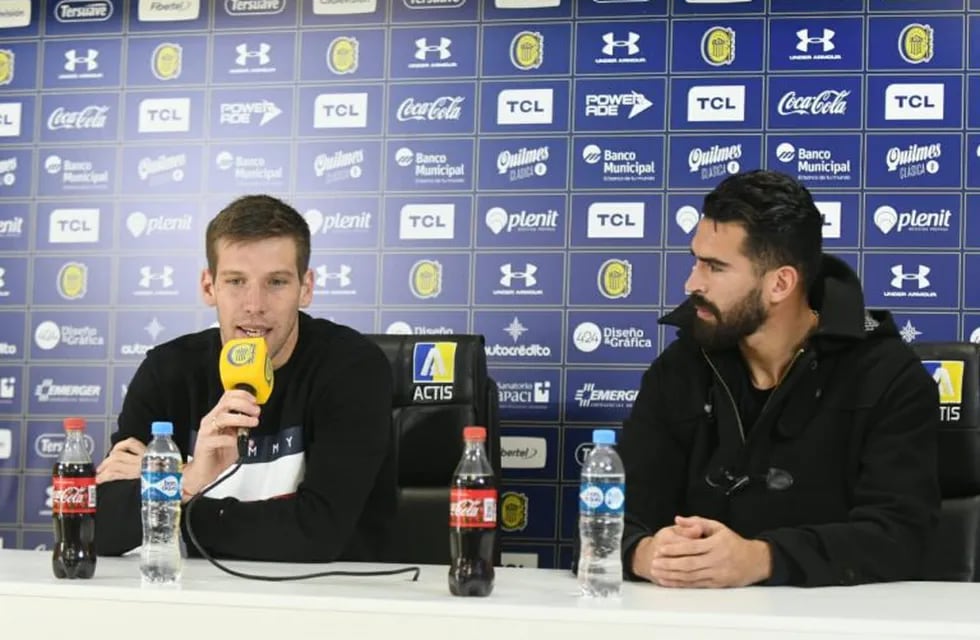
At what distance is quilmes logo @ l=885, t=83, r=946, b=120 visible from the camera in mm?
3801

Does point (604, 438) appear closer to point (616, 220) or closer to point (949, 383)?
point (949, 383)

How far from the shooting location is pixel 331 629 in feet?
5.25

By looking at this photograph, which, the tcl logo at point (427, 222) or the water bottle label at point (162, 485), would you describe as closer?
the water bottle label at point (162, 485)

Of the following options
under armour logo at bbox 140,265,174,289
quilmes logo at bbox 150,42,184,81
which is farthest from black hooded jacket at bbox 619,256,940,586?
quilmes logo at bbox 150,42,184,81

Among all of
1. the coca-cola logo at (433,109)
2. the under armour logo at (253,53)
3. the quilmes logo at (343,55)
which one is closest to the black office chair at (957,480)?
the coca-cola logo at (433,109)

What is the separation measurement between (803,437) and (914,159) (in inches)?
69.3

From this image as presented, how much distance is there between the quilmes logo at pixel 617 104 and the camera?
13.0ft

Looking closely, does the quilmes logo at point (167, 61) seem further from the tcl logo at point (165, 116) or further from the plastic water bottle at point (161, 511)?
the plastic water bottle at point (161, 511)

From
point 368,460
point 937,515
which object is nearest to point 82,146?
point 368,460

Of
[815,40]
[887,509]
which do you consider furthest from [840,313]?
[815,40]

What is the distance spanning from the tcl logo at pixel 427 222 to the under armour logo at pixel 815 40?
47.6 inches

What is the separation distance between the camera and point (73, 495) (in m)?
1.89

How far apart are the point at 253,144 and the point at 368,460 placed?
6.96 ft

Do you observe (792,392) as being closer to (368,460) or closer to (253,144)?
(368,460)
